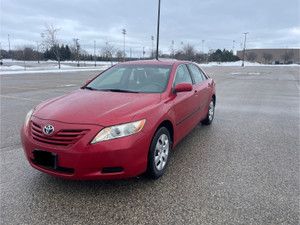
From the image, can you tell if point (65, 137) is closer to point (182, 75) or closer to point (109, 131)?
point (109, 131)

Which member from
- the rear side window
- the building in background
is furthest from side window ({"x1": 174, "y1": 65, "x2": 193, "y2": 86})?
the building in background

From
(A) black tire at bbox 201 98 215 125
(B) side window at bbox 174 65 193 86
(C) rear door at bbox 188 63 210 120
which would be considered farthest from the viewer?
(A) black tire at bbox 201 98 215 125

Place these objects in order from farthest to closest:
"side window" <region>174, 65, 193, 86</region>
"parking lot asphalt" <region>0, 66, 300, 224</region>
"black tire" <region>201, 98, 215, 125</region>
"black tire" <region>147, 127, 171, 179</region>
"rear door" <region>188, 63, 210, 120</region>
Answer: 1. "black tire" <region>201, 98, 215, 125</region>
2. "rear door" <region>188, 63, 210, 120</region>
3. "side window" <region>174, 65, 193, 86</region>
4. "black tire" <region>147, 127, 171, 179</region>
5. "parking lot asphalt" <region>0, 66, 300, 224</region>

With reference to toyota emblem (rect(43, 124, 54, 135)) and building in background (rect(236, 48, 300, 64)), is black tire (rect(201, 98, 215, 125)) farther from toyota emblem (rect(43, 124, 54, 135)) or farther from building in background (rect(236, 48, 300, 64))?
building in background (rect(236, 48, 300, 64))

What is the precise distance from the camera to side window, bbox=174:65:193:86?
12.9 ft

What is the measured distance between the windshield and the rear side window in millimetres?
947

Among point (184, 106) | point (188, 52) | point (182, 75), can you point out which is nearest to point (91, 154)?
point (184, 106)

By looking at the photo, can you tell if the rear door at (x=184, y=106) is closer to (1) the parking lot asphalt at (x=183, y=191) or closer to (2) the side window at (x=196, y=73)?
(2) the side window at (x=196, y=73)

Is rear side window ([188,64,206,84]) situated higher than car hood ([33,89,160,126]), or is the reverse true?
rear side window ([188,64,206,84])

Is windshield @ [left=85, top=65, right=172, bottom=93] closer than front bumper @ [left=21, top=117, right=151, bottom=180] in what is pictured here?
No

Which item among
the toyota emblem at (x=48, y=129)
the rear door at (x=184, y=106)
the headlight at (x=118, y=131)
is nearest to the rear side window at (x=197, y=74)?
the rear door at (x=184, y=106)

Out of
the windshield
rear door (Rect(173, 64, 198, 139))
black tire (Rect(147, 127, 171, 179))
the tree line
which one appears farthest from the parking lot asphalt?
the tree line

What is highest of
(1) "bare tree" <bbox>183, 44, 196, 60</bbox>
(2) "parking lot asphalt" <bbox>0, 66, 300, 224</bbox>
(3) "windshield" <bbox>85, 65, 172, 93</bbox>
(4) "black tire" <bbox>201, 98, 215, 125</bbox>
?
(1) "bare tree" <bbox>183, 44, 196, 60</bbox>

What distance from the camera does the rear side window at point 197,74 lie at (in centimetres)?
480
